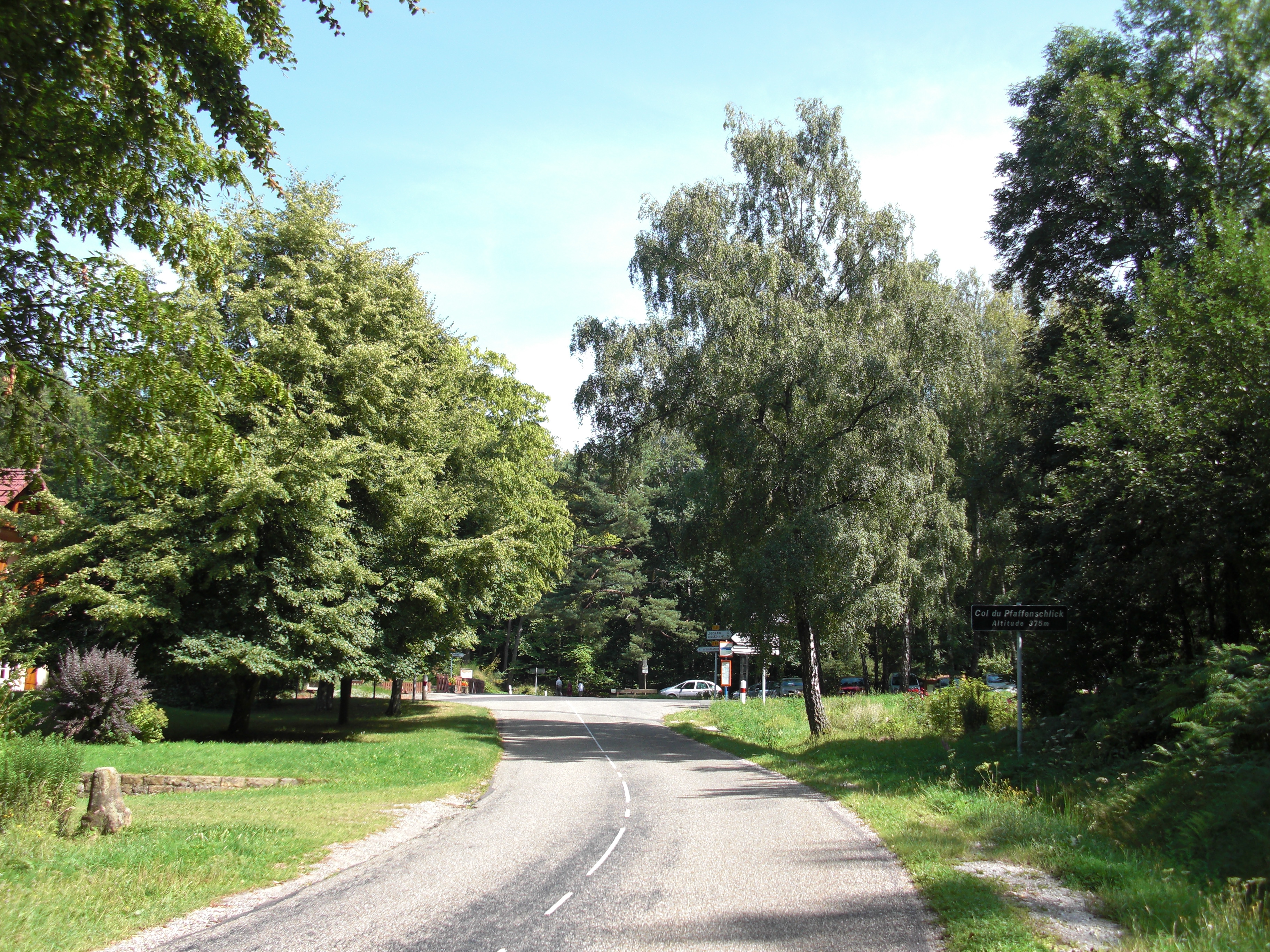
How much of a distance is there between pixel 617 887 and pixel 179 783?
10.4 meters

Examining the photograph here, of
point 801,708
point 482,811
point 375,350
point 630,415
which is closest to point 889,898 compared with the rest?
point 482,811

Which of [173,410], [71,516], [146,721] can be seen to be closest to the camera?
[173,410]

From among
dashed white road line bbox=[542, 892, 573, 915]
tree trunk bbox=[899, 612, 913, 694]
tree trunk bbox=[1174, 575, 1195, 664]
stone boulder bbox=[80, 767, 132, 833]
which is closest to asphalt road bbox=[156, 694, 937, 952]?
dashed white road line bbox=[542, 892, 573, 915]

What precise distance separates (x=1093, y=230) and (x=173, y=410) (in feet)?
64.3

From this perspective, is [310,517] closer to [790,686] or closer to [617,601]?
[617,601]

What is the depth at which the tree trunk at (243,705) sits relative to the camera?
71.9 feet

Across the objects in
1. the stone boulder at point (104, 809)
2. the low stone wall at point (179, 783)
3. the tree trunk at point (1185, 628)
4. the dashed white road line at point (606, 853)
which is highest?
the tree trunk at point (1185, 628)

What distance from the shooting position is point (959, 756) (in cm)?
1508

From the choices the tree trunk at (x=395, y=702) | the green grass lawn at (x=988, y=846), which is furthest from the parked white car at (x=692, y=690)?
the green grass lawn at (x=988, y=846)

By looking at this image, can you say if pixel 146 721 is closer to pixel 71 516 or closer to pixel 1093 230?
pixel 71 516

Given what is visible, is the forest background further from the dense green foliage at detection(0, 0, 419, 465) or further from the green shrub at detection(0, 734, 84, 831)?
the green shrub at detection(0, 734, 84, 831)

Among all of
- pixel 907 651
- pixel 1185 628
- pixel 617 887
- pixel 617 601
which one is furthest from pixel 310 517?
pixel 617 601

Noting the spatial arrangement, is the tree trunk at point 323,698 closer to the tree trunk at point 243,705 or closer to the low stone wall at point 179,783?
the tree trunk at point 243,705

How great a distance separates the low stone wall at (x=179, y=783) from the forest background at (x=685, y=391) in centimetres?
486
